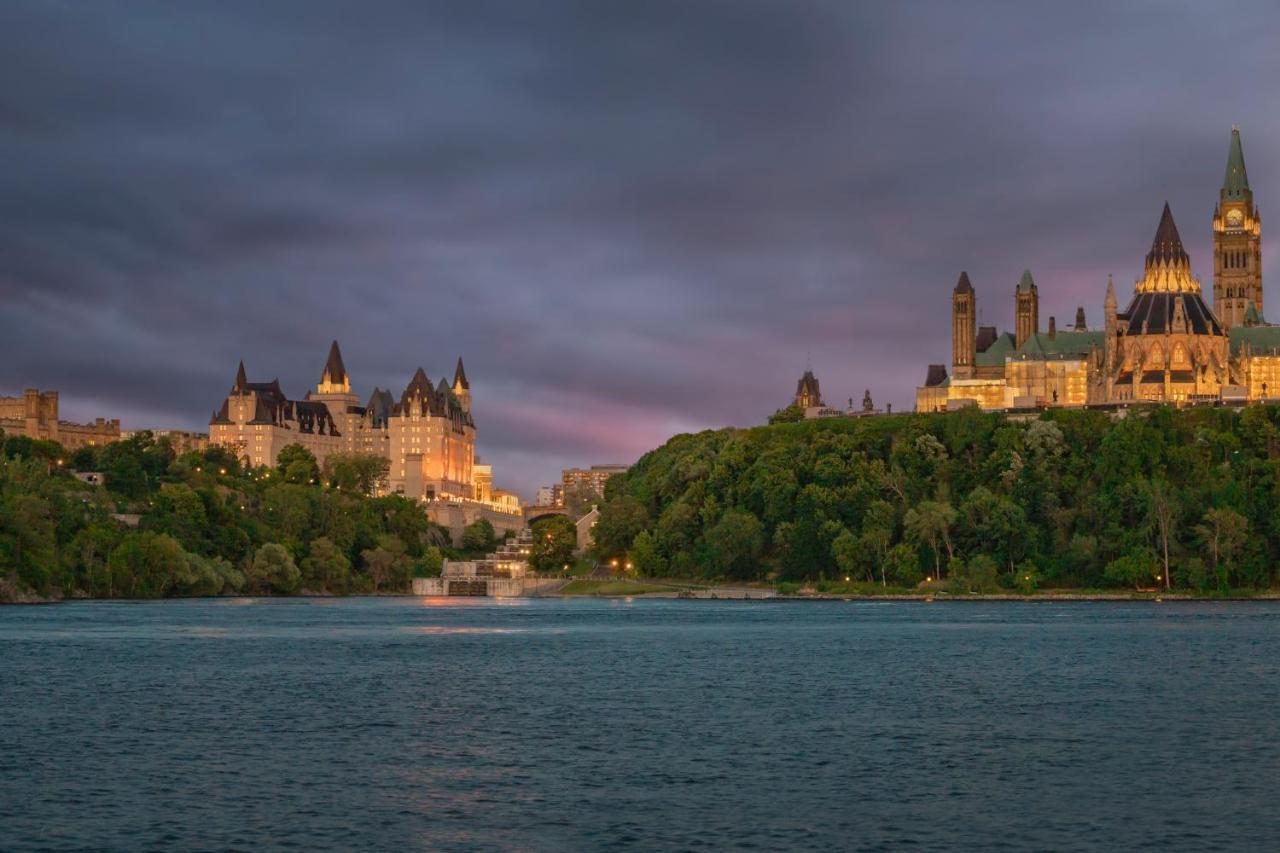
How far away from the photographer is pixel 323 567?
196 m

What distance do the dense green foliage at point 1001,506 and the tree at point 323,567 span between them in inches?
1349

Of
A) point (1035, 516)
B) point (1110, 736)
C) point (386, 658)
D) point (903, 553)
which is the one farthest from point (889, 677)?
point (1035, 516)

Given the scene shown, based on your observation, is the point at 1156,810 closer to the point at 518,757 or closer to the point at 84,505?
the point at 518,757

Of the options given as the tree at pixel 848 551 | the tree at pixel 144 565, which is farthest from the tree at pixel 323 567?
the tree at pixel 848 551

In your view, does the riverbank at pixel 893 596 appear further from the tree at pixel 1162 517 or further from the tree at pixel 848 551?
the tree at pixel 1162 517

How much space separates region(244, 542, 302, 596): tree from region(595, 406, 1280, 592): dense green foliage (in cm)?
3904

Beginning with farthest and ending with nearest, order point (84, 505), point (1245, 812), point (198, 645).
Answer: point (84, 505) → point (198, 645) → point (1245, 812)

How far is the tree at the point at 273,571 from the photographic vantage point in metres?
181

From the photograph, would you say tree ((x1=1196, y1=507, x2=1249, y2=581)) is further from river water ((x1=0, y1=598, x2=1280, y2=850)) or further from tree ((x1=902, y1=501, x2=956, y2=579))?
river water ((x1=0, y1=598, x2=1280, y2=850))

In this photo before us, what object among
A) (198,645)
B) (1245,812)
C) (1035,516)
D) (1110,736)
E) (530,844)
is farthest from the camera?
(1035,516)

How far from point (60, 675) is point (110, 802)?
3290 centimetres

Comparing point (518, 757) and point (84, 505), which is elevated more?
point (84, 505)

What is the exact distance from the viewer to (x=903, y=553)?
16912 centimetres

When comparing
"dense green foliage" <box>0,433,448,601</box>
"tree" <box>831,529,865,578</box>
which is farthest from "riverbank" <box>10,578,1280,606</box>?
"tree" <box>831,529,865,578</box>
